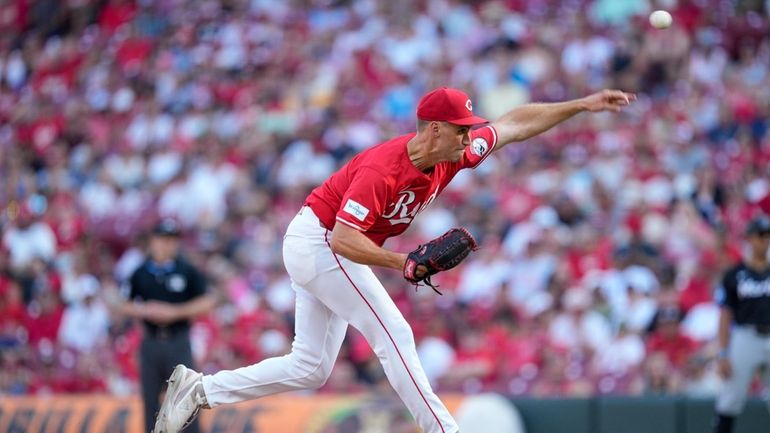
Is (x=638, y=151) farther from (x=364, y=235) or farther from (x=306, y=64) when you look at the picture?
(x=364, y=235)

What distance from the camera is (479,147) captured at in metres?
7.11

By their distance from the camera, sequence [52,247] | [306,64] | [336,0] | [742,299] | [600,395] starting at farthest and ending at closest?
[336,0], [306,64], [52,247], [600,395], [742,299]

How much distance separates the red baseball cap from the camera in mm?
6480

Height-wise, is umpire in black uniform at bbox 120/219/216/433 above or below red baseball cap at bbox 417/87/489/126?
below

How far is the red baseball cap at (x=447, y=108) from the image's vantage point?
6.48m

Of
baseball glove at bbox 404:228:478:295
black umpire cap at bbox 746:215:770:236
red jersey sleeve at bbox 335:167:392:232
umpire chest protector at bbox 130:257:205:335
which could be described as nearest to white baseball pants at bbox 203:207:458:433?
red jersey sleeve at bbox 335:167:392:232

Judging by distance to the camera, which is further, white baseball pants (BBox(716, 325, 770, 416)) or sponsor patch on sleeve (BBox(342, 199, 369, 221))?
white baseball pants (BBox(716, 325, 770, 416))

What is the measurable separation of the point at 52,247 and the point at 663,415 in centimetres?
835

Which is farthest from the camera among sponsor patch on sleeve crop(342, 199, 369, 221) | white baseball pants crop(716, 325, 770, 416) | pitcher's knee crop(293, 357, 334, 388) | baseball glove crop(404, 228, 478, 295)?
white baseball pants crop(716, 325, 770, 416)

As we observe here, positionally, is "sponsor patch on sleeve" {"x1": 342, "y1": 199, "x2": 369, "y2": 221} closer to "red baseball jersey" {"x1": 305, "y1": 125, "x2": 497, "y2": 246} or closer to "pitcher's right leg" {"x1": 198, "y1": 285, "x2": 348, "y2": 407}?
"red baseball jersey" {"x1": 305, "y1": 125, "x2": 497, "y2": 246}

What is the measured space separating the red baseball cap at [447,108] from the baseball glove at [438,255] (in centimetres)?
60

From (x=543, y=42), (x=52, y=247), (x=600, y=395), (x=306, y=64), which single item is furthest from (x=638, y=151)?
(x=52, y=247)

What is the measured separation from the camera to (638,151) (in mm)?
13547

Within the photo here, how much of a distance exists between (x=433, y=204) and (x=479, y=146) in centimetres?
684
